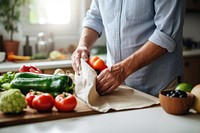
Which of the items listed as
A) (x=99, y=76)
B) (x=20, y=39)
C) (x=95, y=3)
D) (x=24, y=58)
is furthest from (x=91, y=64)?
(x=20, y=39)

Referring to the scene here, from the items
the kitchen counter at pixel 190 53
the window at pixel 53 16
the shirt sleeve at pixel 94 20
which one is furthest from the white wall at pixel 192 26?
the shirt sleeve at pixel 94 20

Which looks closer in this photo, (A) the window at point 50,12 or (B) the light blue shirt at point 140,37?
(B) the light blue shirt at point 140,37

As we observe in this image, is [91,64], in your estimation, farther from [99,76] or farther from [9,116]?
[9,116]

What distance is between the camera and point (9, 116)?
120 centimetres

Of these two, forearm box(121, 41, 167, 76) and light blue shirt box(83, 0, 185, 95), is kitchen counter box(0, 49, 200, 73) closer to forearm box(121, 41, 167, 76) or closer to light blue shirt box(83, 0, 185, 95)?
light blue shirt box(83, 0, 185, 95)

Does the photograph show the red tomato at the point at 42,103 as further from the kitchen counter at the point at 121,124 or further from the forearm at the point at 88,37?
the forearm at the point at 88,37

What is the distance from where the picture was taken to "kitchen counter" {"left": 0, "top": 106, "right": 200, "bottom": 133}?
110 cm

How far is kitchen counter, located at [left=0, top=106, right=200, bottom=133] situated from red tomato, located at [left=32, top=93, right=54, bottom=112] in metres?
0.07

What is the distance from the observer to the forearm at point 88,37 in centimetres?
188

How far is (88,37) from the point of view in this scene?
1.90 metres

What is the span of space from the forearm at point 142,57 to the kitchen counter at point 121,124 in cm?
28

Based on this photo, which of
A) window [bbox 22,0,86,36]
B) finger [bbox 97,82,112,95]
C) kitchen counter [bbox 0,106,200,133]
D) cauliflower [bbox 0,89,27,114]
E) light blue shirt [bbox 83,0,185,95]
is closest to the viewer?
kitchen counter [bbox 0,106,200,133]

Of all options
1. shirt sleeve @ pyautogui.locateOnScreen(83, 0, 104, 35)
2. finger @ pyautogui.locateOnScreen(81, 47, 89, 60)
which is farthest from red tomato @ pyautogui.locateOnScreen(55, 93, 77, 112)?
shirt sleeve @ pyautogui.locateOnScreen(83, 0, 104, 35)

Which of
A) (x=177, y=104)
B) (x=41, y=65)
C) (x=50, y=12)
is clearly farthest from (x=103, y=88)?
(x=50, y=12)
